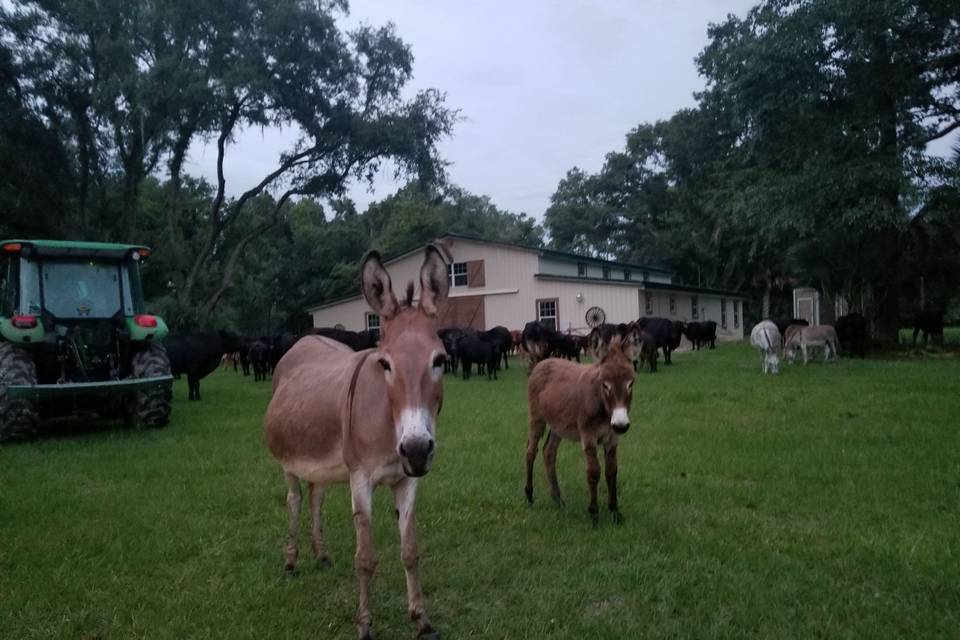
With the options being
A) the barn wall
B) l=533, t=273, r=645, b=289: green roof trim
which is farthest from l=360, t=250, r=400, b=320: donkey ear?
the barn wall

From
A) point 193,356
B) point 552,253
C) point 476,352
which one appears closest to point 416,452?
point 193,356

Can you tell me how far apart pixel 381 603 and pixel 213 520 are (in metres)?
2.30

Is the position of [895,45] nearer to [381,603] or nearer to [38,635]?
[381,603]

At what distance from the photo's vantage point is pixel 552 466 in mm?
5781

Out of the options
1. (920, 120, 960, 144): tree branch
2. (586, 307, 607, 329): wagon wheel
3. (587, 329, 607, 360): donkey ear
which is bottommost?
(587, 329, 607, 360): donkey ear

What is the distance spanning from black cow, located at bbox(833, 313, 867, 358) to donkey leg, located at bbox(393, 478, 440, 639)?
20.9 meters

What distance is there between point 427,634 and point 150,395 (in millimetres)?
8043

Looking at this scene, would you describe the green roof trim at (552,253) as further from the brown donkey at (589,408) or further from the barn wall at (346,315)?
the brown donkey at (589,408)

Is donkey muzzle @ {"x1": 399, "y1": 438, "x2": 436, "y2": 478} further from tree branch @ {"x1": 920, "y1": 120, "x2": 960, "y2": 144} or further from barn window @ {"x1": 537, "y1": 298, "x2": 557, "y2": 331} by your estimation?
barn window @ {"x1": 537, "y1": 298, "x2": 557, "y2": 331}

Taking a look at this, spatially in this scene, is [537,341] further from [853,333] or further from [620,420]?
[620,420]

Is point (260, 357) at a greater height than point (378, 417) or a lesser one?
lesser

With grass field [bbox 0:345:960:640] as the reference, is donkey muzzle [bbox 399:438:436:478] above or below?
above

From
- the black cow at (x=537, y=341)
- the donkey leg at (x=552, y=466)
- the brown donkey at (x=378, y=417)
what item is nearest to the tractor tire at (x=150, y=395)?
the brown donkey at (x=378, y=417)

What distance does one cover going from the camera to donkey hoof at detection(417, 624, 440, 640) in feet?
10.8
